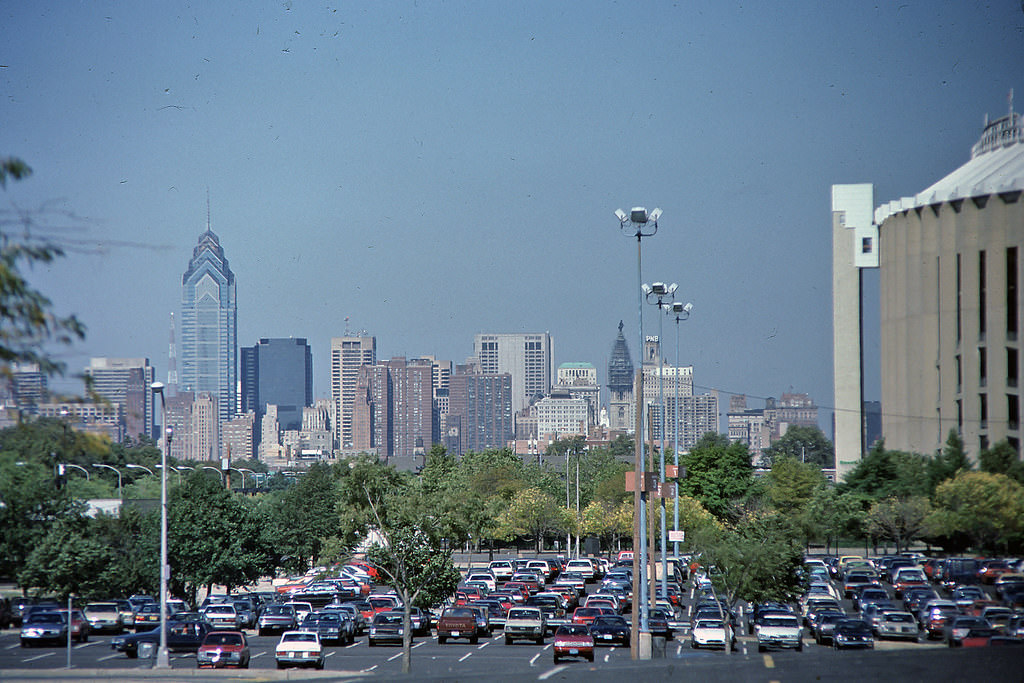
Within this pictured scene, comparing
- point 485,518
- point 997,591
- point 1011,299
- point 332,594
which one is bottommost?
point 332,594

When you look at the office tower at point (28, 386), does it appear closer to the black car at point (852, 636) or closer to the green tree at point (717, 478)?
the black car at point (852, 636)

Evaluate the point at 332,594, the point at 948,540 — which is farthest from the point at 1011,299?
the point at 332,594

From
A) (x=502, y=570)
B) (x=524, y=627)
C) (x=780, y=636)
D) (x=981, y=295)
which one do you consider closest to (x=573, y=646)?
(x=780, y=636)

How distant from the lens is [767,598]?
34.5m

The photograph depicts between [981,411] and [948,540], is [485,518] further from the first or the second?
[981,411]

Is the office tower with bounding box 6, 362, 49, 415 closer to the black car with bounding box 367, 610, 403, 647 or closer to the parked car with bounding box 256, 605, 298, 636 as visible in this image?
the black car with bounding box 367, 610, 403, 647

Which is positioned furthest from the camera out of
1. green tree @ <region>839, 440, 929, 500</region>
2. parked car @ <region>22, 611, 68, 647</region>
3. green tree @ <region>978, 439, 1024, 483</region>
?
green tree @ <region>839, 440, 929, 500</region>

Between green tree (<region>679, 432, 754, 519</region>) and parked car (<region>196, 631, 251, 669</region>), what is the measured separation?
53344 mm

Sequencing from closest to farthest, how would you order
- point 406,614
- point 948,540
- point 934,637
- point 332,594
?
1. point 406,614
2. point 934,637
3. point 948,540
4. point 332,594

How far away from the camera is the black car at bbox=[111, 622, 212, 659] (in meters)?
33.8

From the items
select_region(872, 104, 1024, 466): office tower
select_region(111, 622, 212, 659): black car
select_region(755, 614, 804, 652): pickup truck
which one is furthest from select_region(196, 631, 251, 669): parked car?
select_region(872, 104, 1024, 466): office tower

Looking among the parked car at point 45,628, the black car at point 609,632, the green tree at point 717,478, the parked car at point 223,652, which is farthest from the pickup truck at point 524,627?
the green tree at point 717,478

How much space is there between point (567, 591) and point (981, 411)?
23495 mm

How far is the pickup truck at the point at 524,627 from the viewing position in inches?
1540
